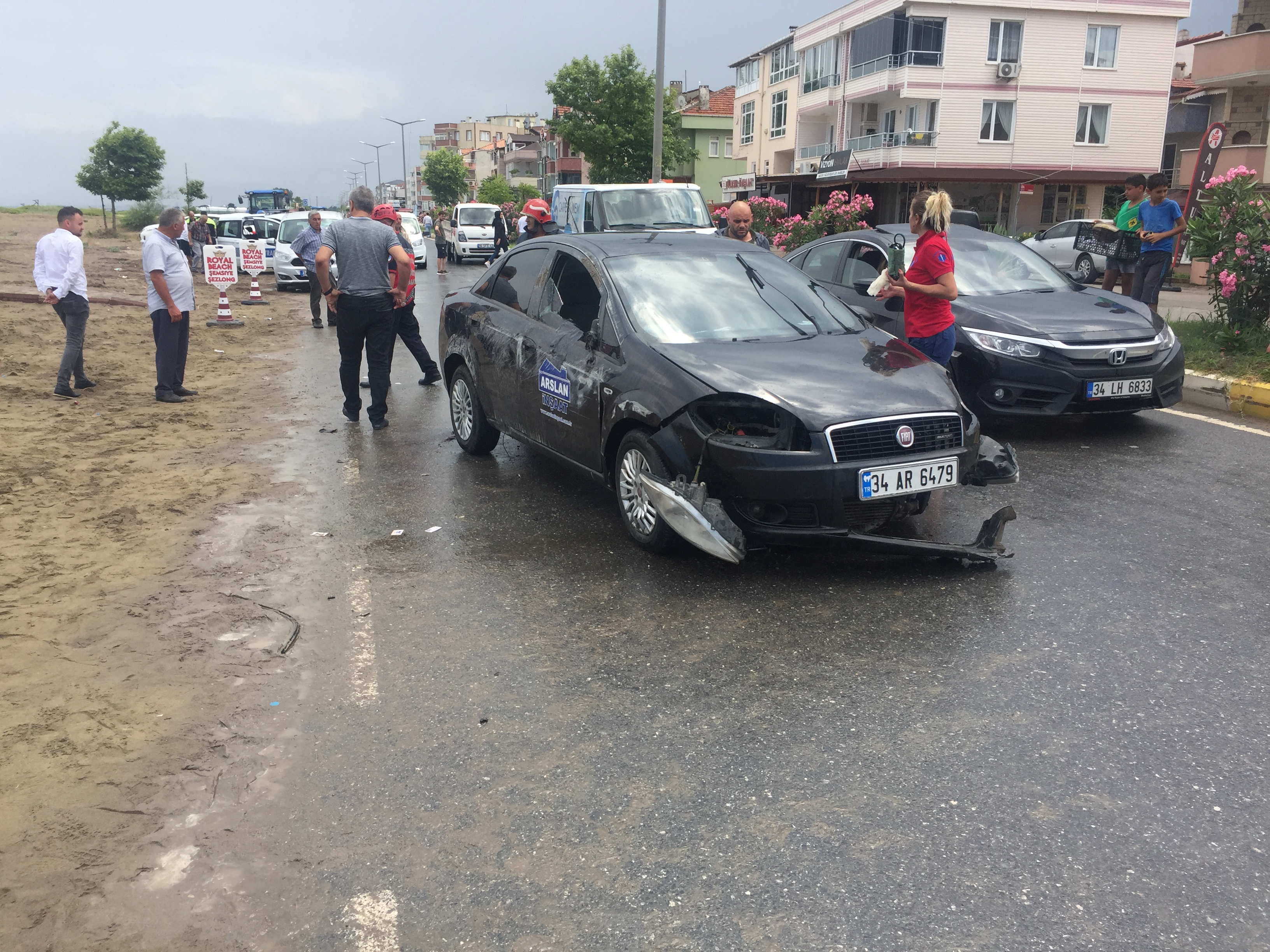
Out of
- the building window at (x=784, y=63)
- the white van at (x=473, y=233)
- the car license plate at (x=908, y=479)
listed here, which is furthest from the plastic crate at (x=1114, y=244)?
the building window at (x=784, y=63)

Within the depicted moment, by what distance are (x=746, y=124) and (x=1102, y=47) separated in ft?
80.4

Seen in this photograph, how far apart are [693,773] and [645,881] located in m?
0.58

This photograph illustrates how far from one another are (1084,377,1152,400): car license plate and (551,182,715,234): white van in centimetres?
926

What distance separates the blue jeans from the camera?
23.9ft

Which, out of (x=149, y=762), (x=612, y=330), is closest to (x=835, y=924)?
(x=149, y=762)

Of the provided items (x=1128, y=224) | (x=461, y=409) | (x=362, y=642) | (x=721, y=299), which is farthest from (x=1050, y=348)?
(x=362, y=642)

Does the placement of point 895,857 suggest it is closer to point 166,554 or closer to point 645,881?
point 645,881

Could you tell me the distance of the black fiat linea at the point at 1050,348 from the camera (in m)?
7.91

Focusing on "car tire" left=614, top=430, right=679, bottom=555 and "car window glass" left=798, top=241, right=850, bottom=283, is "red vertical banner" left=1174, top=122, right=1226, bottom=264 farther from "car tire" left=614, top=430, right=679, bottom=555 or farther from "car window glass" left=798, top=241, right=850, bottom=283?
"car tire" left=614, top=430, right=679, bottom=555

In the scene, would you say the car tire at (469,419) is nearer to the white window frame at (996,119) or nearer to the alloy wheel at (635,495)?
the alloy wheel at (635,495)

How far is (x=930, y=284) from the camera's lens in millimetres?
7121

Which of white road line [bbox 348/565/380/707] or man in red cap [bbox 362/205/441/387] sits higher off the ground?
man in red cap [bbox 362/205/441/387]

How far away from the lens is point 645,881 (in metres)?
2.88

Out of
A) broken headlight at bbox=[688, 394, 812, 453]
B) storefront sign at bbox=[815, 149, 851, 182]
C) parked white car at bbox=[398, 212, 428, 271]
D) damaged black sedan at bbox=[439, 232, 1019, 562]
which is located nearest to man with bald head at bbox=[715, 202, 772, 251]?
damaged black sedan at bbox=[439, 232, 1019, 562]
